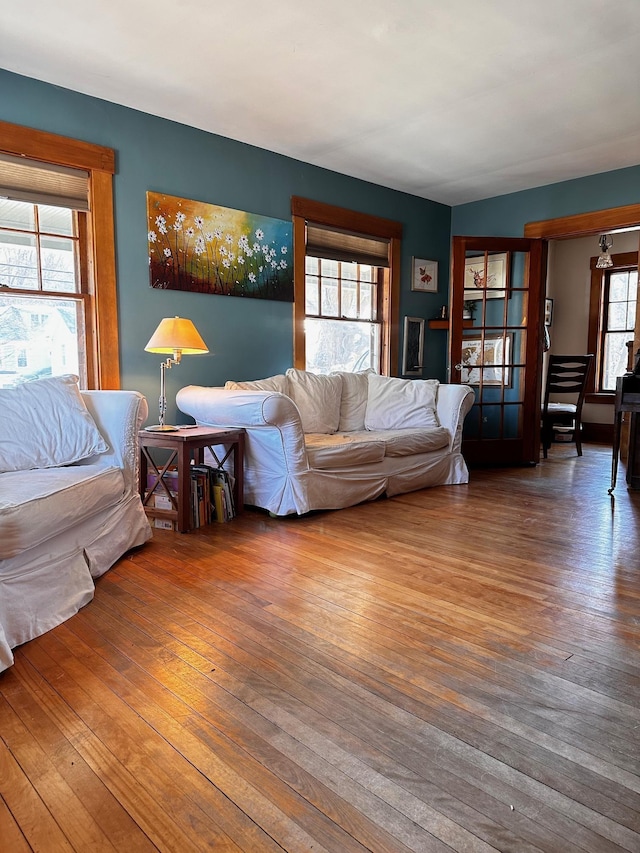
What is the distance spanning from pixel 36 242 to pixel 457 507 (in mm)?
3079

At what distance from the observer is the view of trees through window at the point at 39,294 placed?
3371 millimetres

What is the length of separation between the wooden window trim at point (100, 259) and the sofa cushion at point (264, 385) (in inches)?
30.0

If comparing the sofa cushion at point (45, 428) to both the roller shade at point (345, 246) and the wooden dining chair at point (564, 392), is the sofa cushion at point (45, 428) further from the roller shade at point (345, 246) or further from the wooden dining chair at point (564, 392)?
the wooden dining chair at point (564, 392)

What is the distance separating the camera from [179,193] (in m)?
3.96

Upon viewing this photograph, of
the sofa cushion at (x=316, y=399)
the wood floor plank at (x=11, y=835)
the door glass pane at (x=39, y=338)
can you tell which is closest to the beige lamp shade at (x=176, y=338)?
the door glass pane at (x=39, y=338)

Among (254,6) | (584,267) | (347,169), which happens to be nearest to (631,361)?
(584,267)

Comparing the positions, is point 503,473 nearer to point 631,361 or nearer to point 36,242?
point 631,361

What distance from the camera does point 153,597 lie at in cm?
231

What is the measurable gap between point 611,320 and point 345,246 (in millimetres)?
3959

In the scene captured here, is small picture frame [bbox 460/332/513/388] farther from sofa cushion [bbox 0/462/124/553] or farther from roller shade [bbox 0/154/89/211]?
sofa cushion [bbox 0/462/124/553]

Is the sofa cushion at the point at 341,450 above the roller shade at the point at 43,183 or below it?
below

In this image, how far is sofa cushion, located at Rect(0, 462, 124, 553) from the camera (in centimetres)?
196

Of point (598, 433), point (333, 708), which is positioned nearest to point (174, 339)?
point (333, 708)

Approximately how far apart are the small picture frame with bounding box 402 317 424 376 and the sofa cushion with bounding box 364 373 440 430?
1.03 metres
